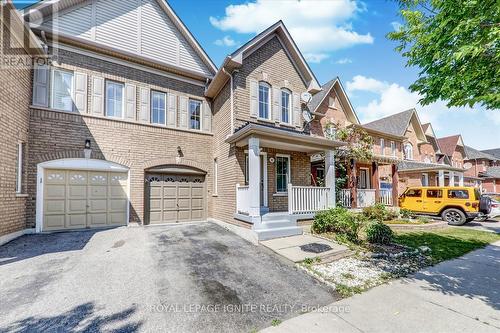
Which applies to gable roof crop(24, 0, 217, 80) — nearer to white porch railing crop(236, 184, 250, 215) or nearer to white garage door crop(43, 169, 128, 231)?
white garage door crop(43, 169, 128, 231)

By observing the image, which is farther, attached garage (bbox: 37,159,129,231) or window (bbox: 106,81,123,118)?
window (bbox: 106,81,123,118)

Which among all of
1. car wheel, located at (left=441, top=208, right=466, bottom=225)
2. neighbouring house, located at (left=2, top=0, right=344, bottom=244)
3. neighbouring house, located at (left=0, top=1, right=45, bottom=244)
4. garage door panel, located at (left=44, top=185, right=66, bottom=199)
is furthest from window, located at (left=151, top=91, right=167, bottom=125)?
car wheel, located at (left=441, top=208, right=466, bottom=225)

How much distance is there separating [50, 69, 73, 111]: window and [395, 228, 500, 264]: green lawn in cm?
1344

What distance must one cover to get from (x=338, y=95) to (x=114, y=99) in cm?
1435

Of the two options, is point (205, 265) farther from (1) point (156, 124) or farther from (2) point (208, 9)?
→ (2) point (208, 9)

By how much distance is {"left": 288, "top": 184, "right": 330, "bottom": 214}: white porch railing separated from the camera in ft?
29.8

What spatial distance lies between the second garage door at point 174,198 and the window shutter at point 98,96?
3269 millimetres

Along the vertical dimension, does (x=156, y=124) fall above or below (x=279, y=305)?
above

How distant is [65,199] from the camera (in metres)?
8.46

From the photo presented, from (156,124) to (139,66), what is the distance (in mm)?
2694

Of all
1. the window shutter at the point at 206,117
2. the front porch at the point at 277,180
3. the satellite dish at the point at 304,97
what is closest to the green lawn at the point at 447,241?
the front porch at the point at 277,180

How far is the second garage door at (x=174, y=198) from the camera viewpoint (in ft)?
32.9

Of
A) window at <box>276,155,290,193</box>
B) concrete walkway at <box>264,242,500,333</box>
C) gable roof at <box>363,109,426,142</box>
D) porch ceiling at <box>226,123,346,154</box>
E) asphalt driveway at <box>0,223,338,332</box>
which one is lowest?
concrete walkway at <box>264,242,500,333</box>

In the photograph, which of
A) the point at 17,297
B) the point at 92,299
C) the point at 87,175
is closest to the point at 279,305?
the point at 92,299
